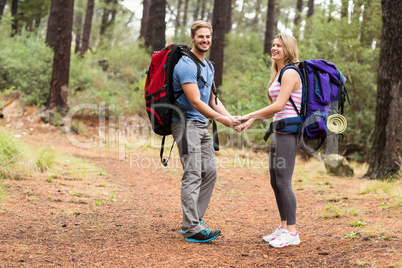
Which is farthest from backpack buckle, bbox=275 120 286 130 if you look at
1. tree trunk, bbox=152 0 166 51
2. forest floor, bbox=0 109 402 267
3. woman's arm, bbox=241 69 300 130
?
tree trunk, bbox=152 0 166 51

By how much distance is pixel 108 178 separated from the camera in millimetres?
7621

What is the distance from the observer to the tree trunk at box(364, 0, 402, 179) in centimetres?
783

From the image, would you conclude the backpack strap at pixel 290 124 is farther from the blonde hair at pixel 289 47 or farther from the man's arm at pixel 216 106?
the man's arm at pixel 216 106

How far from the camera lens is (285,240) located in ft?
13.5

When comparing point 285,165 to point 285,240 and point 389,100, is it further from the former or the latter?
point 389,100

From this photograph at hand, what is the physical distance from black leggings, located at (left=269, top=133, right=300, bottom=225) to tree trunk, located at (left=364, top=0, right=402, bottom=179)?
177 inches

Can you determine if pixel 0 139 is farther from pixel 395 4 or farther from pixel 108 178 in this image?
pixel 395 4

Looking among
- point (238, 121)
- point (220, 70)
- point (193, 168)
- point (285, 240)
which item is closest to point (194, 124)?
point (193, 168)

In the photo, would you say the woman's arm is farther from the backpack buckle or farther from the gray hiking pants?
the gray hiking pants

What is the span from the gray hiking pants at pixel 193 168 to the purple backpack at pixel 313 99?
0.79m

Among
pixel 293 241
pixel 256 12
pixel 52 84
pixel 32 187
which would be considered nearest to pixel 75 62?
pixel 52 84

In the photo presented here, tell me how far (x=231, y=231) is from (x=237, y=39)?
21106 millimetres

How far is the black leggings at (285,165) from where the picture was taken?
160 inches

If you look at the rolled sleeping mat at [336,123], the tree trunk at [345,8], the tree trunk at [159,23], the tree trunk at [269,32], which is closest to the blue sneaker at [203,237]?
the rolled sleeping mat at [336,123]
